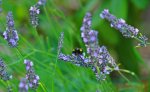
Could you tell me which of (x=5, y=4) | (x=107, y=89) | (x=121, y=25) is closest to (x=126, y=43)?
(x=5, y=4)

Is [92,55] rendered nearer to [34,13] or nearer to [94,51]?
[94,51]

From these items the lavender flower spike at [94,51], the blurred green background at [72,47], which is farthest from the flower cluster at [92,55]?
the blurred green background at [72,47]

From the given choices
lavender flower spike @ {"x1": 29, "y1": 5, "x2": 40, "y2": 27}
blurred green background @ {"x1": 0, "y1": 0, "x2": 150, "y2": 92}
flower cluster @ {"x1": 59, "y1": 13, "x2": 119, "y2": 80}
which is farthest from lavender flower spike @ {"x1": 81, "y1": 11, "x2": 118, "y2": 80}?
lavender flower spike @ {"x1": 29, "y1": 5, "x2": 40, "y2": 27}

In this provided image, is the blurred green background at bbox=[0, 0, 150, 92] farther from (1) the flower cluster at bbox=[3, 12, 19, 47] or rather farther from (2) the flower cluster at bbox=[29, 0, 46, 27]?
(1) the flower cluster at bbox=[3, 12, 19, 47]

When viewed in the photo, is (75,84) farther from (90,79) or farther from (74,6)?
(74,6)

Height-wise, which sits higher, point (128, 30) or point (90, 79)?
point (90, 79)

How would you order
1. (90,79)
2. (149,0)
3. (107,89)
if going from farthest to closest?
(149,0) → (90,79) → (107,89)

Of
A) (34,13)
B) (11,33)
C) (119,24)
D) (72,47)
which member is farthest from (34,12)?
(72,47)
